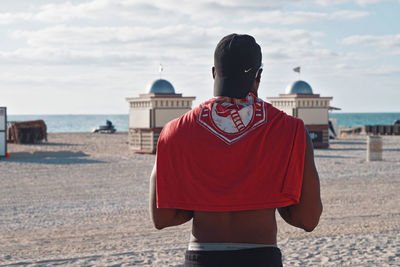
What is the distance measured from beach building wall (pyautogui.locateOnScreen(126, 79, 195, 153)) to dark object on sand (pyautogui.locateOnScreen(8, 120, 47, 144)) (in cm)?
947

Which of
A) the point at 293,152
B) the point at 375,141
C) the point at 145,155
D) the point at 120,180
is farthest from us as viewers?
the point at 145,155

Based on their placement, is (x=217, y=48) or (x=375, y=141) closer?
(x=217, y=48)

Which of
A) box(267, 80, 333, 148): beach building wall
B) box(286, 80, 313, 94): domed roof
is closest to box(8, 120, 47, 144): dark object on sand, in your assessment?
box(267, 80, 333, 148): beach building wall

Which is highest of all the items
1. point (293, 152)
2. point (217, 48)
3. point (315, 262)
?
point (217, 48)

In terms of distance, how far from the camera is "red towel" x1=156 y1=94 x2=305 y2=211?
221 cm

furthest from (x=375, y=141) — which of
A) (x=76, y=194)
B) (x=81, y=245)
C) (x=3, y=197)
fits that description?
(x=81, y=245)

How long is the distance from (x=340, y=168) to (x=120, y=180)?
7416 millimetres

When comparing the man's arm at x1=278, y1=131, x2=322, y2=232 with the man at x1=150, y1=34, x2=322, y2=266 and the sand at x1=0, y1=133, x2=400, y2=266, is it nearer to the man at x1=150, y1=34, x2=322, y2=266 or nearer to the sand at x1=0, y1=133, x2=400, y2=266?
the man at x1=150, y1=34, x2=322, y2=266

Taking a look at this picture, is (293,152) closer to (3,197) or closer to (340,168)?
(3,197)

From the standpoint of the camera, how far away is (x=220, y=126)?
226 centimetres

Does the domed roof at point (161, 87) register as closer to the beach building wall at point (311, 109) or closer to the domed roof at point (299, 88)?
the beach building wall at point (311, 109)

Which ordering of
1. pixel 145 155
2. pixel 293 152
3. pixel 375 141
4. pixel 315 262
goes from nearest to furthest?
pixel 293 152
pixel 315 262
pixel 375 141
pixel 145 155

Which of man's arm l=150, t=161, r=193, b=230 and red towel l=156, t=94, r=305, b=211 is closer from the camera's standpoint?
red towel l=156, t=94, r=305, b=211

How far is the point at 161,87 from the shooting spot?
2470 cm
